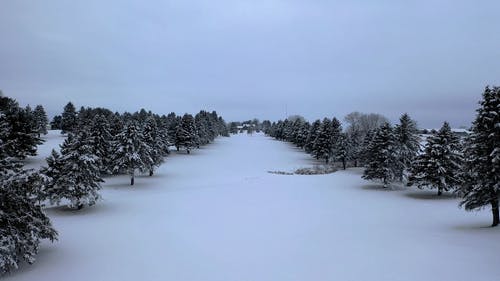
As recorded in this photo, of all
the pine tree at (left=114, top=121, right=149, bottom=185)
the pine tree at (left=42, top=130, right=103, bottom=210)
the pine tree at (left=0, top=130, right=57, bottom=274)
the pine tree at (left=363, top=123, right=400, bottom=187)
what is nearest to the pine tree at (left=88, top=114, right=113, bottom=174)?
the pine tree at (left=114, top=121, right=149, bottom=185)

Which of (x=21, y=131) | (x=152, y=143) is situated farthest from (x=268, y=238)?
(x=21, y=131)

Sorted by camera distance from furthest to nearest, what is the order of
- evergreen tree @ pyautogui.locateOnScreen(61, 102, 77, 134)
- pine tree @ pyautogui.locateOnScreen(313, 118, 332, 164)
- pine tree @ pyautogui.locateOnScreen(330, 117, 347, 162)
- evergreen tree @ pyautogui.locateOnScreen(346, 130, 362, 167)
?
evergreen tree @ pyautogui.locateOnScreen(61, 102, 77, 134)
pine tree @ pyautogui.locateOnScreen(313, 118, 332, 164)
evergreen tree @ pyautogui.locateOnScreen(346, 130, 362, 167)
pine tree @ pyautogui.locateOnScreen(330, 117, 347, 162)

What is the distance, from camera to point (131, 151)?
4134 cm

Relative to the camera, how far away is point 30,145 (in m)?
49.3

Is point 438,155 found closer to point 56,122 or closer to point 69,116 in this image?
point 69,116

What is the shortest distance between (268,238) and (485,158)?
45.2 ft

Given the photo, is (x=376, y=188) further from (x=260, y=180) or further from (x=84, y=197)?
(x=84, y=197)

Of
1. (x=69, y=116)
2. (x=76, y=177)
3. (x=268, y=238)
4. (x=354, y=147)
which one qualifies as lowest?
(x=268, y=238)

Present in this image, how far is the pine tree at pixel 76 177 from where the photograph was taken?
2684 centimetres

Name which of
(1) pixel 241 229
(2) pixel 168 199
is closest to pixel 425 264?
(1) pixel 241 229

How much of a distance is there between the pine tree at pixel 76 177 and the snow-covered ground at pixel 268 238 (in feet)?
4.29

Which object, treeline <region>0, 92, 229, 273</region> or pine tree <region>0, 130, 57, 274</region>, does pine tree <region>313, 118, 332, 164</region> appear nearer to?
treeline <region>0, 92, 229, 273</region>

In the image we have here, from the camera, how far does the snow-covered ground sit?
1438 cm

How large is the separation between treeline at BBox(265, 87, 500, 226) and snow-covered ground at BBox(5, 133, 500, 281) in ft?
6.56
